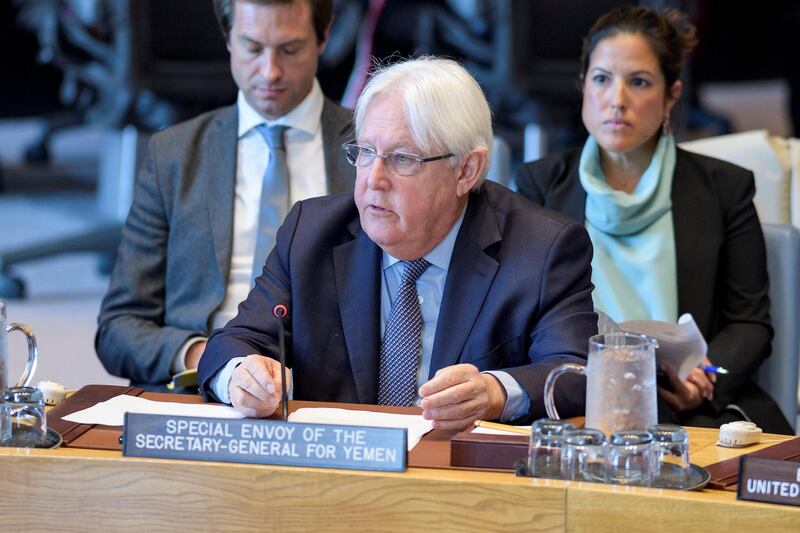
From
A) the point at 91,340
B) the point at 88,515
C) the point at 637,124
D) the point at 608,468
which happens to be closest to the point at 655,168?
the point at 637,124

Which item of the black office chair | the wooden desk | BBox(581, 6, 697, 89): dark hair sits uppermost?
the black office chair

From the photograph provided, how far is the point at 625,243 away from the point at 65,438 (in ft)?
5.24

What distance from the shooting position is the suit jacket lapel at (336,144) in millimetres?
3086

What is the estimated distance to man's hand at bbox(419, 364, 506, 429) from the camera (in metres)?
2.02

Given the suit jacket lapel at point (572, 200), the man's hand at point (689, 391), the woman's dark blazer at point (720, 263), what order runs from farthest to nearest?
the suit jacket lapel at point (572, 200)
the woman's dark blazer at point (720, 263)
the man's hand at point (689, 391)

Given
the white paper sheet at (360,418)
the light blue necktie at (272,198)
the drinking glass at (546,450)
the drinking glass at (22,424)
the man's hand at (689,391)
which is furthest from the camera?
the light blue necktie at (272,198)

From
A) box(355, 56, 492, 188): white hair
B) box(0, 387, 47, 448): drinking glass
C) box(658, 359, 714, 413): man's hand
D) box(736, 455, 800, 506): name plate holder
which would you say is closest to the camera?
box(736, 455, 800, 506): name plate holder

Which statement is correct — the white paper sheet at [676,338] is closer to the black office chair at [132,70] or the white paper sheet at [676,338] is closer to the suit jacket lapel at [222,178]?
the suit jacket lapel at [222,178]

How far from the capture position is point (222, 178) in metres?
3.06

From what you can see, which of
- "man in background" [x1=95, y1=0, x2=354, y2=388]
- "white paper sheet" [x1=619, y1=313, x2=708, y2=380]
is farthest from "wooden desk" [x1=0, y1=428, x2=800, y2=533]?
"man in background" [x1=95, y1=0, x2=354, y2=388]

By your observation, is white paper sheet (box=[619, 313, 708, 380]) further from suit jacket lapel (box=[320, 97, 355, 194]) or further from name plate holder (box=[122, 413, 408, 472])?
name plate holder (box=[122, 413, 408, 472])

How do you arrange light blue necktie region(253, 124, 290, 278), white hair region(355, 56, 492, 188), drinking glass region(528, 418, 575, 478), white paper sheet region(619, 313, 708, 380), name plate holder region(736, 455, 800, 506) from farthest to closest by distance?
light blue necktie region(253, 124, 290, 278) → white paper sheet region(619, 313, 708, 380) → white hair region(355, 56, 492, 188) → drinking glass region(528, 418, 575, 478) → name plate holder region(736, 455, 800, 506)

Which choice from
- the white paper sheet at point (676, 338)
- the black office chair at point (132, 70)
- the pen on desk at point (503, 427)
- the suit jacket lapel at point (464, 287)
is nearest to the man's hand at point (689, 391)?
the white paper sheet at point (676, 338)

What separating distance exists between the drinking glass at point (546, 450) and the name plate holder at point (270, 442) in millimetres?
167
